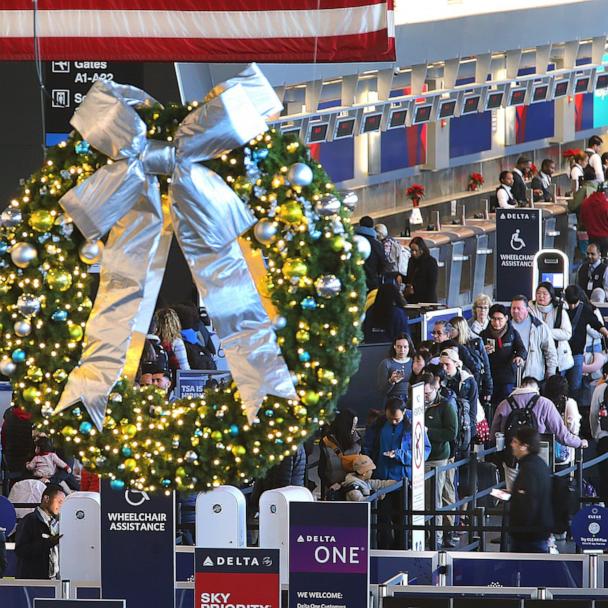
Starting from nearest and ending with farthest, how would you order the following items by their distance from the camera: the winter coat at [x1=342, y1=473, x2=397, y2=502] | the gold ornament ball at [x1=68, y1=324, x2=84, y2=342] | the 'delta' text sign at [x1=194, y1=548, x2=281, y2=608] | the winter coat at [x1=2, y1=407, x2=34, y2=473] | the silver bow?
the silver bow, the gold ornament ball at [x1=68, y1=324, x2=84, y2=342], the 'delta' text sign at [x1=194, y1=548, x2=281, y2=608], the winter coat at [x1=342, y1=473, x2=397, y2=502], the winter coat at [x1=2, y1=407, x2=34, y2=473]

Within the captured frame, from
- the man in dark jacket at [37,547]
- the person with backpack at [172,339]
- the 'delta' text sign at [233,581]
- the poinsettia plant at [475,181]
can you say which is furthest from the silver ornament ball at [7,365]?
the poinsettia plant at [475,181]

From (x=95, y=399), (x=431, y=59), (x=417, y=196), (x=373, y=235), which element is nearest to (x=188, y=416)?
(x=95, y=399)

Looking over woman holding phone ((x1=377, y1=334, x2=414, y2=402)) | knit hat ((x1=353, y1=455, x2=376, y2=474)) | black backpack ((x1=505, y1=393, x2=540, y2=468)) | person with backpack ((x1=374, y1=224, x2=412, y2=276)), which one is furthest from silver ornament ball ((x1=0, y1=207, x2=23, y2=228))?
person with backpack ((x1=374, y1=224, x2=412, y2=276))

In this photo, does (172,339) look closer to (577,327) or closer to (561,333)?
(561,333)

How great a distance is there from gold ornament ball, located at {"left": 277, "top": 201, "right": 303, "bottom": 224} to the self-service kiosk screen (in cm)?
1032

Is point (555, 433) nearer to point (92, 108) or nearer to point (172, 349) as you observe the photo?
point (172, 349)

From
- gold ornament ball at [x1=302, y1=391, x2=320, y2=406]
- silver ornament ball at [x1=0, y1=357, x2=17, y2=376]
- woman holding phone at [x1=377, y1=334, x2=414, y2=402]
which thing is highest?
woman holding phone at [x1=377, y1=334, x2=414, y2=402]

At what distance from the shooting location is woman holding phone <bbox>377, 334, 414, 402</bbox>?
12.4 m

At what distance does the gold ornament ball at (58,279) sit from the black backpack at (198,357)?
7061 mm

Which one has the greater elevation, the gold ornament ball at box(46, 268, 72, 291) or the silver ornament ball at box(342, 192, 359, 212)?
the silver ornament ball at box(342, 192, 359, 212)

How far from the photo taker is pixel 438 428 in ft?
36.7

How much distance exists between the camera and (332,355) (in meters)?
5.43

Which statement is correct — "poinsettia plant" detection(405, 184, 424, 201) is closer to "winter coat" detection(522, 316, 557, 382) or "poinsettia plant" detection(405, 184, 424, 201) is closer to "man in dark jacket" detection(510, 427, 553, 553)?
"winter coat" detection(522, 316, 557, 382)

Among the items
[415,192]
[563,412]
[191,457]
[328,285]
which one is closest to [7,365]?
[191,457]
